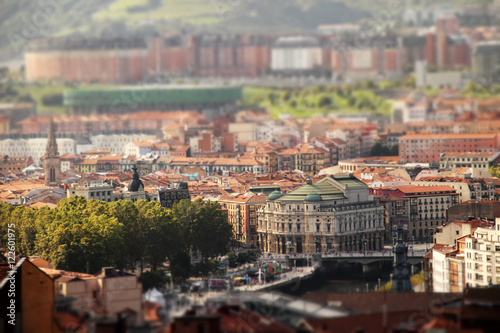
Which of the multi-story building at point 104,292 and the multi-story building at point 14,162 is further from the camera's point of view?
the multi-story building at point 14,162

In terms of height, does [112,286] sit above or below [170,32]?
below

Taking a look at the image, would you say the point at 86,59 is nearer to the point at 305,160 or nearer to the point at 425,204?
the point at 305,160

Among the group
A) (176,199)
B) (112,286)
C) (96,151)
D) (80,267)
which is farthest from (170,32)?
(112,286)

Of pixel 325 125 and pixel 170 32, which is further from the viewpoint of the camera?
pixel 170 32

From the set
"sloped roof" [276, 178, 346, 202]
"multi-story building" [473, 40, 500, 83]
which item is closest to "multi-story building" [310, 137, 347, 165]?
"sloped roof" [276, 178, 346, 202]

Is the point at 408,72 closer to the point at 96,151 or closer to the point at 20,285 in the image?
the point at 96,151

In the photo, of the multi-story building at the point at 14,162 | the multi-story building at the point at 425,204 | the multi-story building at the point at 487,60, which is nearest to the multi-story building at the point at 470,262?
the multi-story building at the point at 425,204

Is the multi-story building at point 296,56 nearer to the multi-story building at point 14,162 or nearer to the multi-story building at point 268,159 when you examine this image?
the multi-story building at point 14,162
